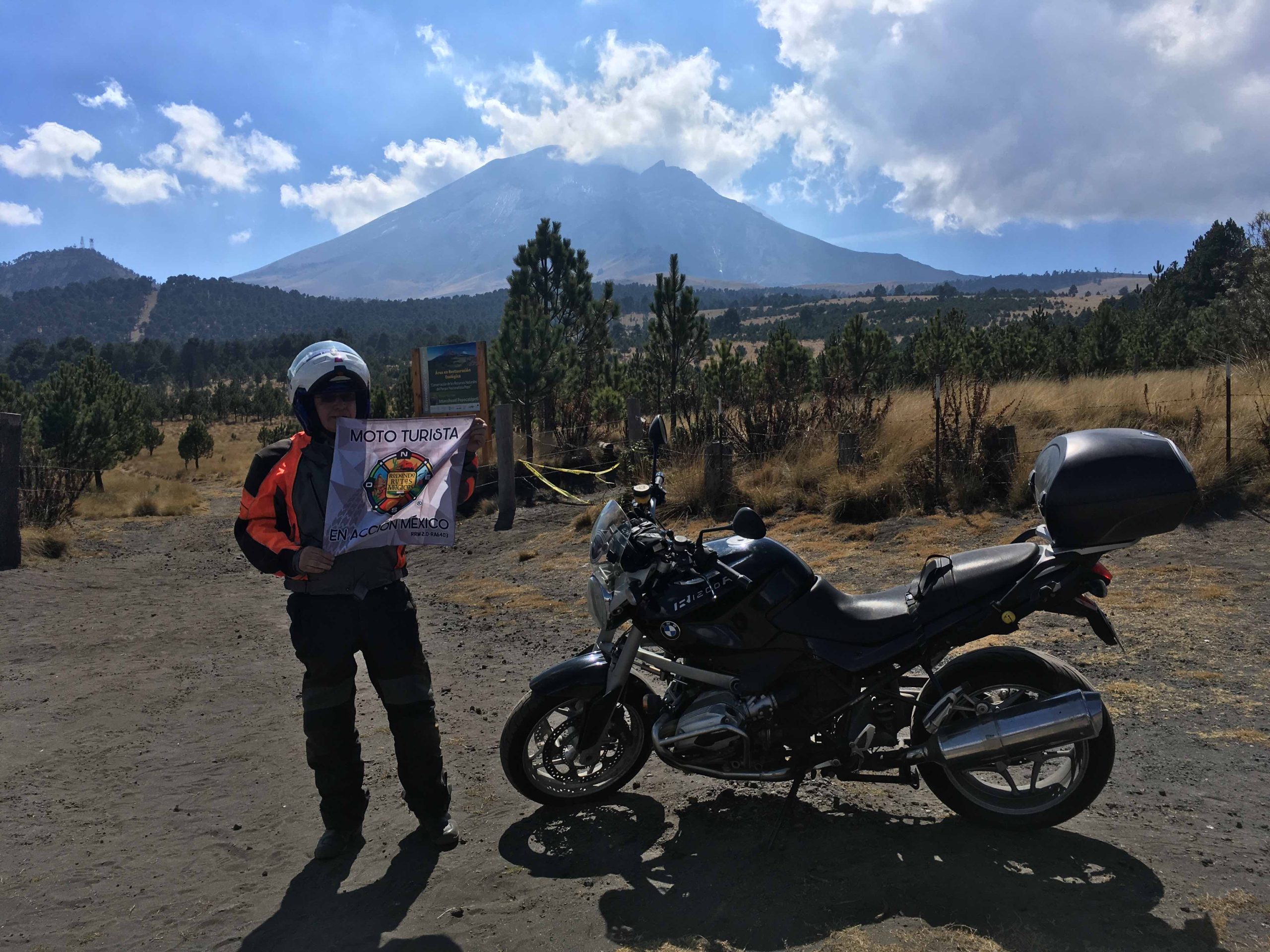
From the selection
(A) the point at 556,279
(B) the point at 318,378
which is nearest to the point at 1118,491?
(B) the point at 318,378

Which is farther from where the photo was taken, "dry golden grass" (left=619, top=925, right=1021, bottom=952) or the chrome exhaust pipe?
the chrome exhaust pipe

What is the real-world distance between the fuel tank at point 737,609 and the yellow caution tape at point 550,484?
9715mm

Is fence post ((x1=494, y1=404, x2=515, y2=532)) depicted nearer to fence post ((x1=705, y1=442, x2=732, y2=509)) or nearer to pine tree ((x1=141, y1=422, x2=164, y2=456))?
fence post ((x1=705, y1=442, x2=732, y2=509))

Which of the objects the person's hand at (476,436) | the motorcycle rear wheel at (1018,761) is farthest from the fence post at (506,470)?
the motorcycle rear wheel at (1018,761)

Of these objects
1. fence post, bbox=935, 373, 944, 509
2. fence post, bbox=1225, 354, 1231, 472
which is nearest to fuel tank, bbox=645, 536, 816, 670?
fence post, bbox=935, 373, 944, 509

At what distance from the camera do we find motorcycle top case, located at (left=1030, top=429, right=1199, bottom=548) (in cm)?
303

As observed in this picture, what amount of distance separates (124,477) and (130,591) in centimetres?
1892

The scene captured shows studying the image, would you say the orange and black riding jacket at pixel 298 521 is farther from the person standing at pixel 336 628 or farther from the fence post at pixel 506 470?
the fence post at pixel 506 470

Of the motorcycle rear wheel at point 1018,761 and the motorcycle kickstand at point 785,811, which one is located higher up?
the motorcycle rear wheel at point 1018,761

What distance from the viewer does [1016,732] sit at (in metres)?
3.06

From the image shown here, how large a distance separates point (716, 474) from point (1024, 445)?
3603 mm

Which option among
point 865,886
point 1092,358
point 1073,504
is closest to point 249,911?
point 865,886

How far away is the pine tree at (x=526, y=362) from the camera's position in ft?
70.8

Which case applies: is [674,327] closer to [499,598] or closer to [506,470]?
[506,470]
